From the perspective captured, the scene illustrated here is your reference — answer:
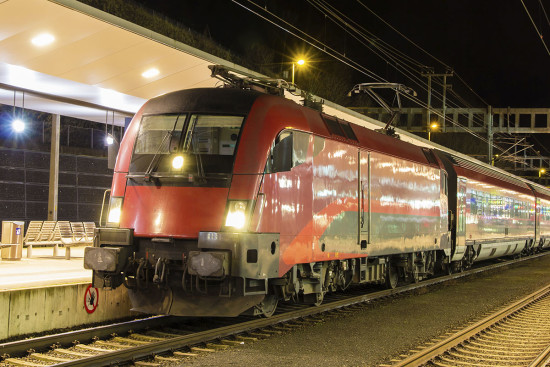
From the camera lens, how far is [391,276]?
14875 millimetres

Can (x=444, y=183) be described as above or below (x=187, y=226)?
above

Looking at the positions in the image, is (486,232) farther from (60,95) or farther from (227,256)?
(227,256)

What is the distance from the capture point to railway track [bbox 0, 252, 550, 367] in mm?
7320

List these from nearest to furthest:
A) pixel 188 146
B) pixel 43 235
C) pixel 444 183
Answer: pixel 188 146 → pixel 43 235 → pixel 444 183

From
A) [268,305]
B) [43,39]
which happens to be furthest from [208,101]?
[43,39]

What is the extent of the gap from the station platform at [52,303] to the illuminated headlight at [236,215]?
7.65ft

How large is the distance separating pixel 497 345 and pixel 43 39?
30.8 feet

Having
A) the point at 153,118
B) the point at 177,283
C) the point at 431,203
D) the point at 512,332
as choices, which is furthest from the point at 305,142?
the point at 431,203

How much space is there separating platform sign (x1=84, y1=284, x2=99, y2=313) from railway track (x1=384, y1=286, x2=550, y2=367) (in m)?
4.77

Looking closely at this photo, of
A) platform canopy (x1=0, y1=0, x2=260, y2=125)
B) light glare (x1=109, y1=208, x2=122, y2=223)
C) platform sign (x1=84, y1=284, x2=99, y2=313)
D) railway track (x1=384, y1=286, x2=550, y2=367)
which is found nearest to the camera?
railway track (x1=384, y1=286, x2=550, y2=367)

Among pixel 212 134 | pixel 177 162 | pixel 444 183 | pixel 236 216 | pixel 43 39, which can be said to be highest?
pixel 43 39

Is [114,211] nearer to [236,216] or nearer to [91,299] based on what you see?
[91,299]

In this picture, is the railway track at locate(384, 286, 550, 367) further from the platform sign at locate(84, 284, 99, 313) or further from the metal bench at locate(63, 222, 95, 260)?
the metal bench at locate(63, 222, 95, 260)

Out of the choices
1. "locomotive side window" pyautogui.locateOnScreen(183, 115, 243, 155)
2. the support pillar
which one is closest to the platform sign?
"locomotive side window" pyautogui.locateOnScreen(183, 115, 243, 155)
